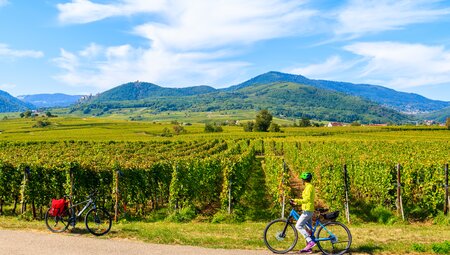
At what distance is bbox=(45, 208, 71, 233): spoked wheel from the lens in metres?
14.2

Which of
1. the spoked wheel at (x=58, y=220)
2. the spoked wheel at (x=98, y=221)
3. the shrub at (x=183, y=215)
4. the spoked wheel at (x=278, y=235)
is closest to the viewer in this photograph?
the spoked wheel at (x=278, y=235)

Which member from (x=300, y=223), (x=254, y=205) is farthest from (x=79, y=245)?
(x=254, y=205)

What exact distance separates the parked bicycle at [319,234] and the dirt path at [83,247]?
2.02 feet

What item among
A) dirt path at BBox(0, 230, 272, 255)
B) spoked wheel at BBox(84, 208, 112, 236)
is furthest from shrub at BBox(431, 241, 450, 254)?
spoked wheel at BBox(84, 208, 112, 236)

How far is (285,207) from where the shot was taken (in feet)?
68.2

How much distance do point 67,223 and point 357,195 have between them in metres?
18.2

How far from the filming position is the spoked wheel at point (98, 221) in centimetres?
1375

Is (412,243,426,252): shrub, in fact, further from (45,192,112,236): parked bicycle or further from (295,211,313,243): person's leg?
(45,192,112,236): parked bicycle

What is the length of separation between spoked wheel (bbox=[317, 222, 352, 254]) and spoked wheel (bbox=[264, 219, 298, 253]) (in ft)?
2.80

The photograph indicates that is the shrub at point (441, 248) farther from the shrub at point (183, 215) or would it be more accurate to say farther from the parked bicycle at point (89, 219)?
the shrub at point (183, 215)

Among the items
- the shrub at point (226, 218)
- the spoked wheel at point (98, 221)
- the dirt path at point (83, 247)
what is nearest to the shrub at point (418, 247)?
the dirt path at point (83, 247)

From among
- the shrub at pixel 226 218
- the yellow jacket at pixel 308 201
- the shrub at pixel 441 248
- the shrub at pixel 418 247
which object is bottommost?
the shrub at pixel 226 218

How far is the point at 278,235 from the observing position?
39.3 feet

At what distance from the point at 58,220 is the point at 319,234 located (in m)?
9.49
